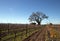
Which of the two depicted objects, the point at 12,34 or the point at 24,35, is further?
the point at 12,34

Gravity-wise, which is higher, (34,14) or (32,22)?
(34,14)

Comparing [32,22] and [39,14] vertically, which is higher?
[39,14]

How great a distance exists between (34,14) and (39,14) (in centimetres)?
374

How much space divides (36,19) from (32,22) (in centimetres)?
585

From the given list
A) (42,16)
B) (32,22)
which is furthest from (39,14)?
(32,22)

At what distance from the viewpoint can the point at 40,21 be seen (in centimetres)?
8944

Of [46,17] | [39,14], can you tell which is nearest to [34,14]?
[39,14]

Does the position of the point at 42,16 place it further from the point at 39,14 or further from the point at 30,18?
the point at 30,18

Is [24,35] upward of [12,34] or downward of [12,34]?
downward

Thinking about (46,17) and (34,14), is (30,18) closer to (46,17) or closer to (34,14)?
(34,14)

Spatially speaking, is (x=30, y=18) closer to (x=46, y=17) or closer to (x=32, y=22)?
(x=32, y=22)

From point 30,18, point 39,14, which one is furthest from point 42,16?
point 30,18

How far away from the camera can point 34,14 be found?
90062 millimetres

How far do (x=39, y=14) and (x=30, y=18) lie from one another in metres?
7.67
